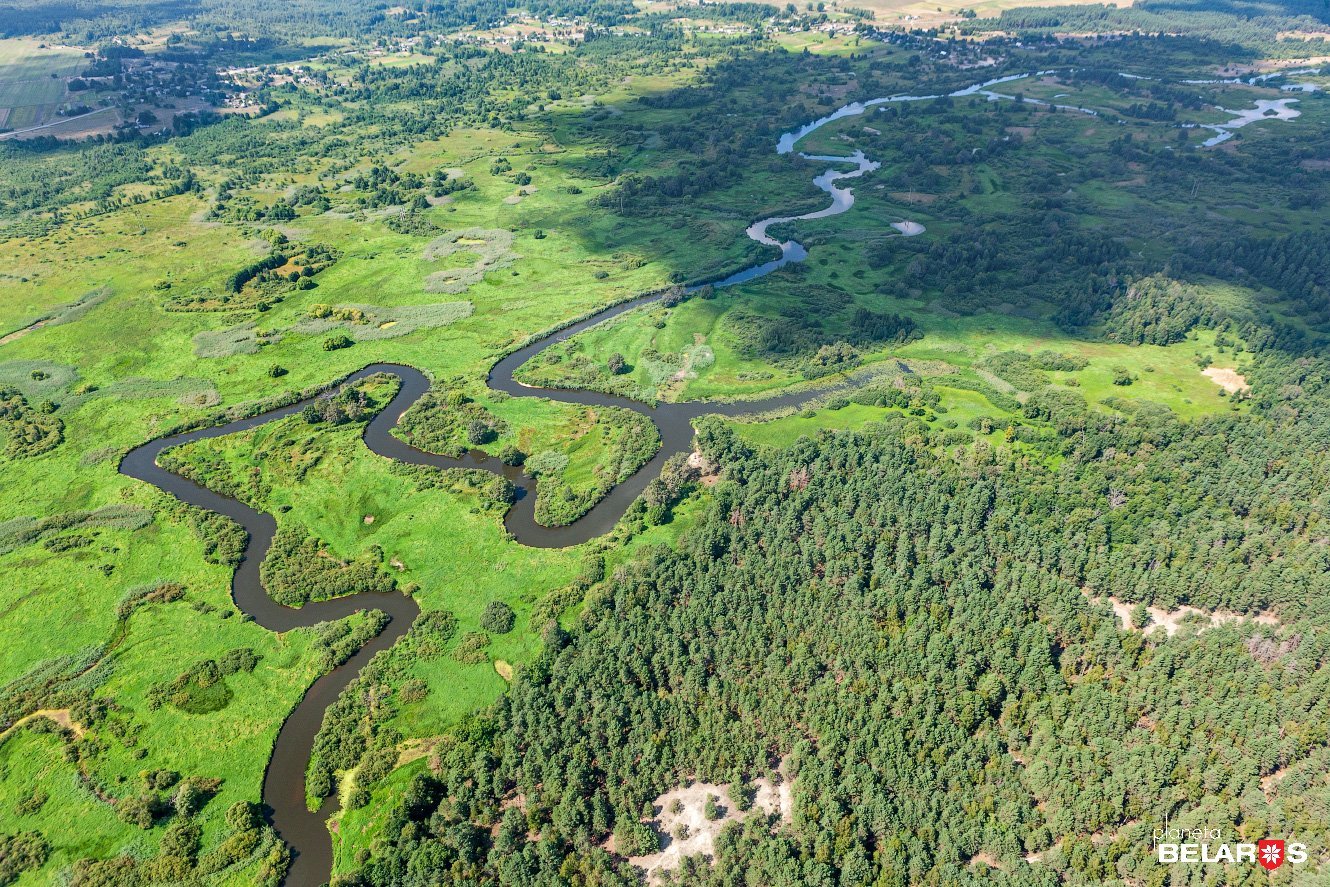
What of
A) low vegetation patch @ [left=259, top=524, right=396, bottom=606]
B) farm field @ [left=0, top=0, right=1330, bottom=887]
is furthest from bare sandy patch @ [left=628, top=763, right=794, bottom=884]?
low vegetation patch @ [left=259, top=524, right=396, bottom=606]

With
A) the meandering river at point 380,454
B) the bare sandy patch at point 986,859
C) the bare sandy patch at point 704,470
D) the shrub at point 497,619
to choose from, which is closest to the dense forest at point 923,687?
the bare sandy patch at point 986,859

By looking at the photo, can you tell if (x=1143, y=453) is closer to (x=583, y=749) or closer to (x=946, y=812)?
(x=946, y=812)

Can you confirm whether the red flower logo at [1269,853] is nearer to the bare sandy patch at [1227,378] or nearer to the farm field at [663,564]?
the farm field at [663,564]

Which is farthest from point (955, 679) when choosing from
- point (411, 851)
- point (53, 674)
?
point (53, 674)

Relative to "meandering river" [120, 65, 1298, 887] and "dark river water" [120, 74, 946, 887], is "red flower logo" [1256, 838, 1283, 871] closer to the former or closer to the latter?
"dark river water" [120, 74, 946, 887]

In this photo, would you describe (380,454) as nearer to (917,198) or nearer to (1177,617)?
(1177,617)
